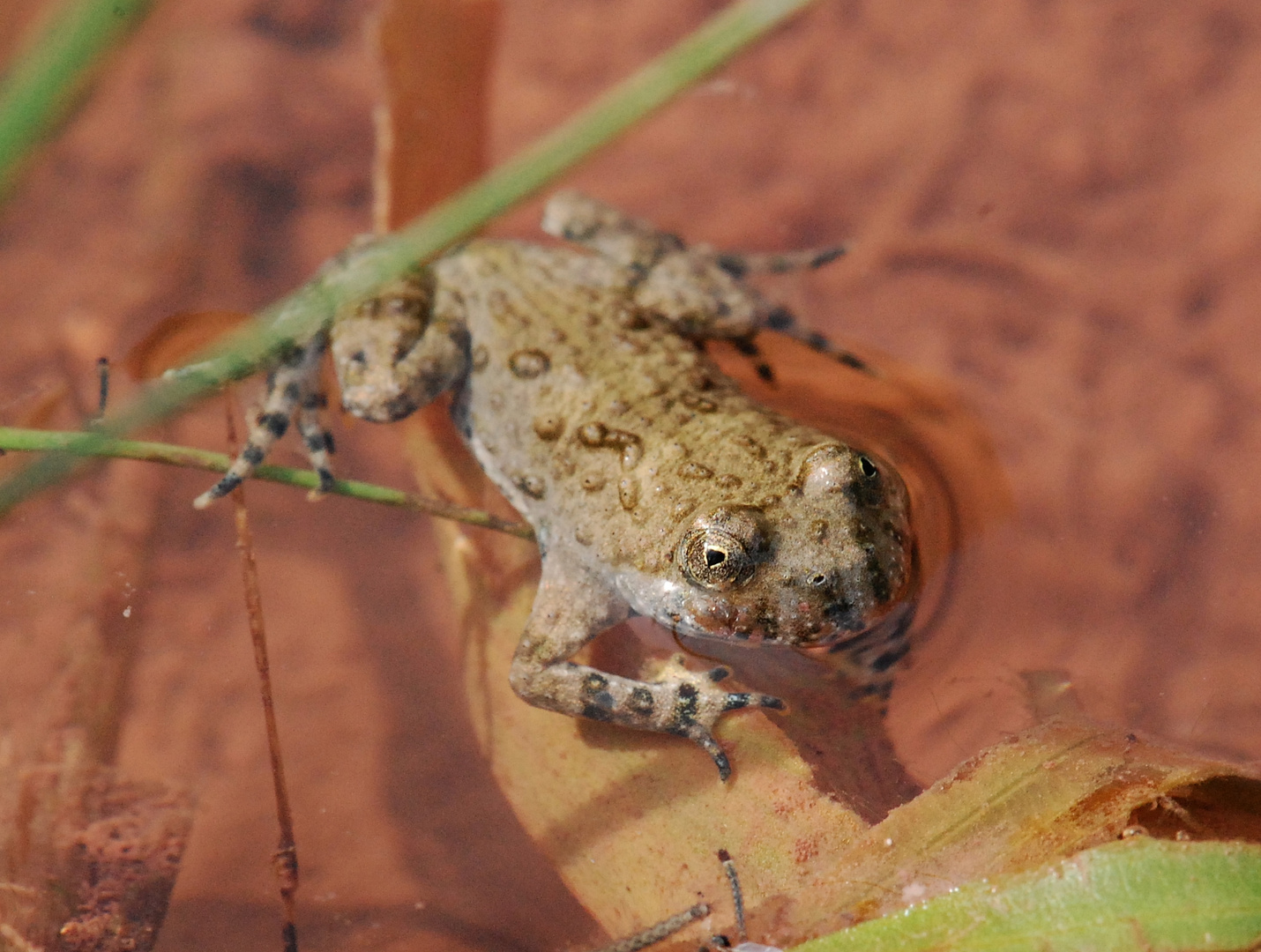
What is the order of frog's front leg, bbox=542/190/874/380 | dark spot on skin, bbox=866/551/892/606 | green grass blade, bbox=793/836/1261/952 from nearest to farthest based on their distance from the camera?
1. green grass blade, bbox=793/836/1261/952
2. dark spot on skin, bbox=866/551/892/606
3. frog's front leg, bbox=542/190/874/380

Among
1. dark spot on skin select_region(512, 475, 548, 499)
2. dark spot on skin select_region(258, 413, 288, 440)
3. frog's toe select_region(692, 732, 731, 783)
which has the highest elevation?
dark spot on skin select_region(258, 413, 288, 440)

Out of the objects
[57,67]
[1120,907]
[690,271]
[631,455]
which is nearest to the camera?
[57,67]

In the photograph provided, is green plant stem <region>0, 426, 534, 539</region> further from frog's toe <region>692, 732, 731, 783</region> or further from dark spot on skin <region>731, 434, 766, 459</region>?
frog's toe <region>692, 732, 731, 783</region>

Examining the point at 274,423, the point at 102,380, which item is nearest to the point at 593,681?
the point at 274,423

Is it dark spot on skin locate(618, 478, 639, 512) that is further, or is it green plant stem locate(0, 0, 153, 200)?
dark spot on skin locate(618, 478, 639, 512)

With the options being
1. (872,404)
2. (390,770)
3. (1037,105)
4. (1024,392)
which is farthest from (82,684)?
(1037,105)

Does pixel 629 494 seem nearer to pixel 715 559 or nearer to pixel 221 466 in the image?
pixel 715 559

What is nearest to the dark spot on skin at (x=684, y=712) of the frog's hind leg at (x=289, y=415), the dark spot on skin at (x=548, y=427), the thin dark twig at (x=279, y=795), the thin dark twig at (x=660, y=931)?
the thin dark twig at (x=660, y=931)

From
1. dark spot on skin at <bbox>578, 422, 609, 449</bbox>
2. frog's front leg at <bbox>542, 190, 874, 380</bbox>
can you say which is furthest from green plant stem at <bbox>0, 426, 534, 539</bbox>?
frog's front leg at <bbox>542, 190, 874, 380</bbox>
